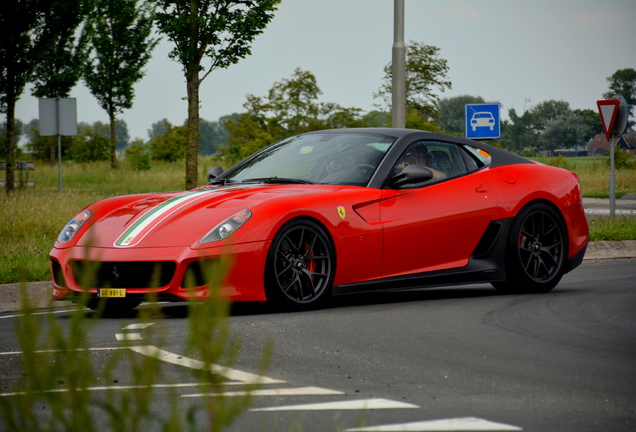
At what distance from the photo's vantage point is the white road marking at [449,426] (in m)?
3.98

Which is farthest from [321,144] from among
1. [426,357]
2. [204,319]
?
[204,319]

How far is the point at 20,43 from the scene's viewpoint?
26.1m

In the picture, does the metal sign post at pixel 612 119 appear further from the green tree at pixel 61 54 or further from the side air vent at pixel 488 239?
the green tree at pixel 61 54

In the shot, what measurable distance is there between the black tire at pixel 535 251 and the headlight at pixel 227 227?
2599 mm

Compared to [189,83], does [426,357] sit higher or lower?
lower

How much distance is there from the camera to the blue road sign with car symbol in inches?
690

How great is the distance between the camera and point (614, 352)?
597 cm

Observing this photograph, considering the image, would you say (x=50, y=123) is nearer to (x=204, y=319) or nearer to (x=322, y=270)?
(x=322, y=270)

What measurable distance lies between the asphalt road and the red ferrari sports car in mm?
261

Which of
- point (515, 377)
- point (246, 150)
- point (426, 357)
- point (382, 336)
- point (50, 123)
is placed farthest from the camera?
point (246, 150)

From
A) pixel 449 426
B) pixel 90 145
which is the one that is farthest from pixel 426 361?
pixel 90 145

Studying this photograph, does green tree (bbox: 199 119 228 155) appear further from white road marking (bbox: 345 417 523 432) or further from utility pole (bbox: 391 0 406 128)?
white road marking (bbox: 345 417 523 432)

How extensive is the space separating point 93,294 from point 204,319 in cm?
527

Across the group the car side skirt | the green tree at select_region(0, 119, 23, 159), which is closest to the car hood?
the car side skirt
